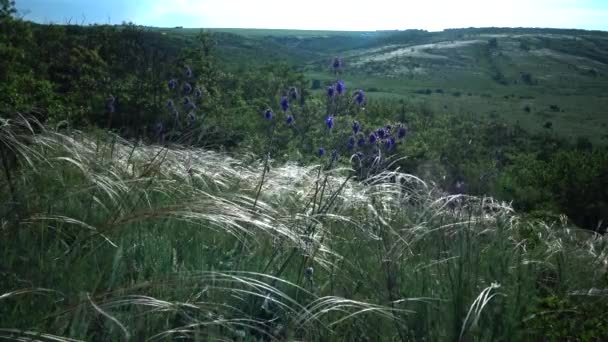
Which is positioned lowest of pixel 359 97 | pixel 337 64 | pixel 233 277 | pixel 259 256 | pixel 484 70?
pixel 484 70

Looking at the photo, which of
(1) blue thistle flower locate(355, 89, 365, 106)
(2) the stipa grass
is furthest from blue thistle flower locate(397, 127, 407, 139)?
(2) the stipa grass

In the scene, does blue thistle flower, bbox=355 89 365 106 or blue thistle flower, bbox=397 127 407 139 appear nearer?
blue thistle flower, bbox=355 89 365 106

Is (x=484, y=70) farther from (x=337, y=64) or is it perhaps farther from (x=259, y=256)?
(x=259, y=256)

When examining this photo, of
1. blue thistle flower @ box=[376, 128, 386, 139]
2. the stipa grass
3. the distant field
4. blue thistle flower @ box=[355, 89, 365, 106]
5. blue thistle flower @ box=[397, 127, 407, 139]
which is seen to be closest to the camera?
the stipa grass

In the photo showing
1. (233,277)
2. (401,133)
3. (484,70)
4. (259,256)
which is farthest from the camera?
(484,70)

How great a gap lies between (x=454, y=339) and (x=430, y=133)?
18.9 metres

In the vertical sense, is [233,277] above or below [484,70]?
above

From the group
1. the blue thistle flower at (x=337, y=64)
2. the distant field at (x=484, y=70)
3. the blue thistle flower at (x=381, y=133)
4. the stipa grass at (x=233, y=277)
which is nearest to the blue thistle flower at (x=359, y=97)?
the blue thistle flower at (x=381, y=133)

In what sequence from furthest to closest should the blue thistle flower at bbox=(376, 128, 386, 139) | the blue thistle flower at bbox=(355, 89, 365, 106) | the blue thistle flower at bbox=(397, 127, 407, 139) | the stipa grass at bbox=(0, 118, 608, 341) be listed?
the blue thistle flower at bbox=(397, 127, 407, 139) < the blue thistle flower at bbox=(376, 128, 386, 139) < the blue thistle flower at bbox=(355, 89, 365, 106) < the stipa grass at bbox=(0, 118, 608, 341)

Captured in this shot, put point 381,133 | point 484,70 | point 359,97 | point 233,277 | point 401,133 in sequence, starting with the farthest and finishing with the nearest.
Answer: point 484,70 → point 401,133 → point 381,133 → point 359,97 → point 233,277

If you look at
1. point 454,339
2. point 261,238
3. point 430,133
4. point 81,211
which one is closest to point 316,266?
point 261,238

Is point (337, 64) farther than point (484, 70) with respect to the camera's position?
No

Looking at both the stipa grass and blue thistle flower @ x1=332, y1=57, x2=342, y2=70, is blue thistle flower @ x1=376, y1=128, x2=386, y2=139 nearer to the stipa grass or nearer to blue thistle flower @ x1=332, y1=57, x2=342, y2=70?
blue thistle flower @ x1=332, y1=57, x2=342, y2=70

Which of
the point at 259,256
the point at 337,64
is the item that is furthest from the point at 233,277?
the point at 337,64
